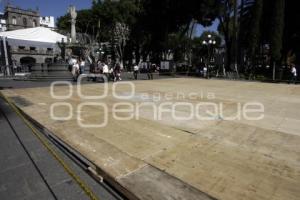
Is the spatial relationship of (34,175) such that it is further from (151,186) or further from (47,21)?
(47,21)

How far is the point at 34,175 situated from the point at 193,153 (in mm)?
2922

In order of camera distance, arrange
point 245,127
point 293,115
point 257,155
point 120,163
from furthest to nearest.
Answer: point 293,115, point 245,127, point 257,155, point 120,163

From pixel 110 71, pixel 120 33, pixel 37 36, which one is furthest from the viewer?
pixel 120 33

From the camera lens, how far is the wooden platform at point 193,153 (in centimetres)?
353

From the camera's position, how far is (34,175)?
13.4ft

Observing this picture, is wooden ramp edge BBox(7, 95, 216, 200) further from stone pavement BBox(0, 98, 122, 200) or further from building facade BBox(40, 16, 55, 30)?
building facade BBox(40, 16, 55, 30)

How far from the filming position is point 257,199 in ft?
10.6

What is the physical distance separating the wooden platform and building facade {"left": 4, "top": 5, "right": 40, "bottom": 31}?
3010 inches

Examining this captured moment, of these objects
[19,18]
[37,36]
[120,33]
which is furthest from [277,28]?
[19,18]

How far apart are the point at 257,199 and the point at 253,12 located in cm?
2559

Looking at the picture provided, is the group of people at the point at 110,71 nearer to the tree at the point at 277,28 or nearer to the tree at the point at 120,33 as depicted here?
the tree at the point at 277,28

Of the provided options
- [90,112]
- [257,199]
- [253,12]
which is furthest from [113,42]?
[257,199]

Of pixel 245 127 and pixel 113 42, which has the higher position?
pixel 113 42

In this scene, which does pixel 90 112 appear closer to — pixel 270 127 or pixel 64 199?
pixel 64 199
